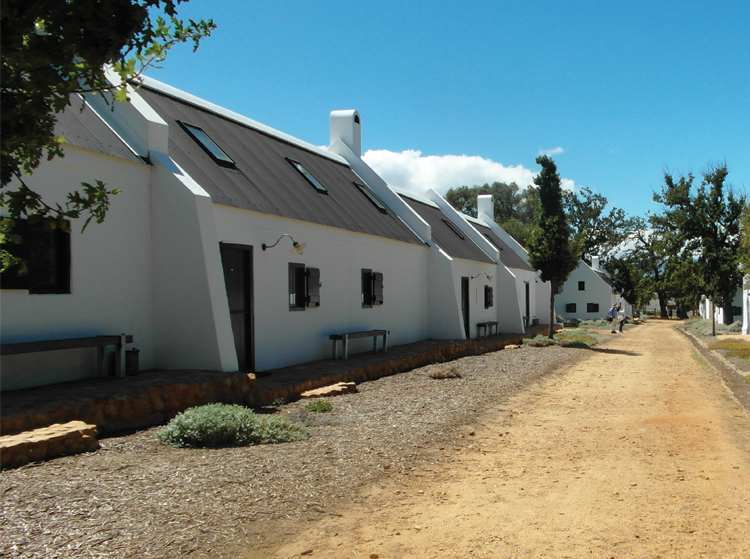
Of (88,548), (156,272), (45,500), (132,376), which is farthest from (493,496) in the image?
(156,272)

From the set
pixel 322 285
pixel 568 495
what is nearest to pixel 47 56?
pixel 568 495

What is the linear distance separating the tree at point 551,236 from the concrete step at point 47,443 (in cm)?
2032

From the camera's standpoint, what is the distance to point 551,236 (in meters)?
24.0

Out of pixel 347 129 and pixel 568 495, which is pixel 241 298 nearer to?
pixel 568 495

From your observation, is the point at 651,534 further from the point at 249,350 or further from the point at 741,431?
the point at 249,350

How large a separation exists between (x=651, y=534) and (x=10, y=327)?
733cm

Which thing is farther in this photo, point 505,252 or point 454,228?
point 505,252

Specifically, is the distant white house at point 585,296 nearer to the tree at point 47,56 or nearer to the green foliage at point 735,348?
the green foliage at point 735,348

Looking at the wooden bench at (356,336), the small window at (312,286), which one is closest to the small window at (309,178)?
the small window at (312,286)

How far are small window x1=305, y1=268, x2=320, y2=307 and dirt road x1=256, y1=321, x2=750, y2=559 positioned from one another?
4.83 meters

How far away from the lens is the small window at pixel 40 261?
7.57 m

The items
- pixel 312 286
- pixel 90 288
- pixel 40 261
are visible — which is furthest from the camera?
pixel 312 286

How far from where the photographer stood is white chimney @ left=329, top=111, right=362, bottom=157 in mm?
20656

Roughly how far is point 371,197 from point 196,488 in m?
14.7
